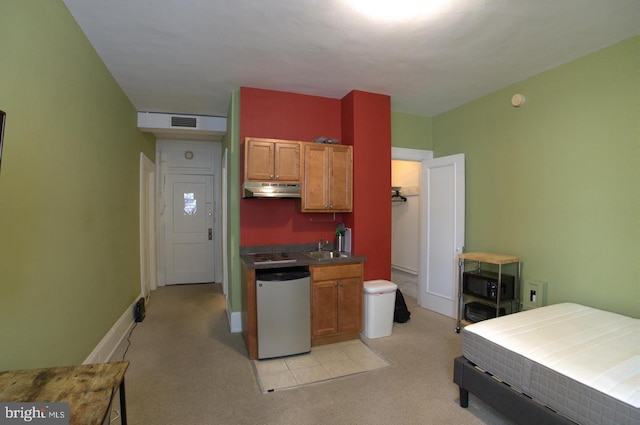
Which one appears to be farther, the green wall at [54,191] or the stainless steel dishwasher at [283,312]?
the stainless steel dishwasher at [283,312]

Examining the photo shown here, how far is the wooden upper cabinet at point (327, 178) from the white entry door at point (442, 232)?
144 cm

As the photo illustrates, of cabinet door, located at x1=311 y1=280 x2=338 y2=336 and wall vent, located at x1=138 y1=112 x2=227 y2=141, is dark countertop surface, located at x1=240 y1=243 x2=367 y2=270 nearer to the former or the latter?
cabinet door, located at x1=311 y1=280 x2=338 y2=336

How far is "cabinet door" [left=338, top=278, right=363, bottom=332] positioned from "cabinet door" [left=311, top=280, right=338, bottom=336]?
0.06m

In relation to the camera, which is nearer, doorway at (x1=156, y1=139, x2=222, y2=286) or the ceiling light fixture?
the ceiling light fixture

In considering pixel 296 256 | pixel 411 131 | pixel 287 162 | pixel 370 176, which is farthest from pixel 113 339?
pixel 411 131

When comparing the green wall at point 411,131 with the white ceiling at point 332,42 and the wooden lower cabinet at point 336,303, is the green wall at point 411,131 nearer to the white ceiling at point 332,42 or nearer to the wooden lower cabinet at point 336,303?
the white ceiling at point 332,42

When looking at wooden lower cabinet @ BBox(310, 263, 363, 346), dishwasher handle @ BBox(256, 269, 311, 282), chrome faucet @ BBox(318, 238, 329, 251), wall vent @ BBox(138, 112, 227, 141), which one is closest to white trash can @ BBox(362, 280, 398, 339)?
wooden lower cabinet @ BBox(310, 263, 363, 346)

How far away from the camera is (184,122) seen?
4324 millimetres

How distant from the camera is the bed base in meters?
1.65

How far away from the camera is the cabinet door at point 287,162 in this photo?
317 cm

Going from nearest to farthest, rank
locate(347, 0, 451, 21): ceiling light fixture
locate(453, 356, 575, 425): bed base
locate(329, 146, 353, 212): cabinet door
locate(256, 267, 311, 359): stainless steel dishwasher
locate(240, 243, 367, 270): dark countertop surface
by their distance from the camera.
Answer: locate(453, 356, 575, 425): bed base
locate(347, 0, 451, 21): ceiling light fixture
locate(256, 267, 311, 359): stainless steel dishwasher
locate(240, 243, 367, 270): dark countertop surface
locate(329, 146, 353, 212): cabinet door

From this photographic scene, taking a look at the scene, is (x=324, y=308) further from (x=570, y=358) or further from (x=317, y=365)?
(x=570, y=358)

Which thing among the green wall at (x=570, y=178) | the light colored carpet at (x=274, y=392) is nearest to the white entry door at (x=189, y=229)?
the light colored carpet at (x=274, y=392)

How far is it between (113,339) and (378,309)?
9.10 ft
